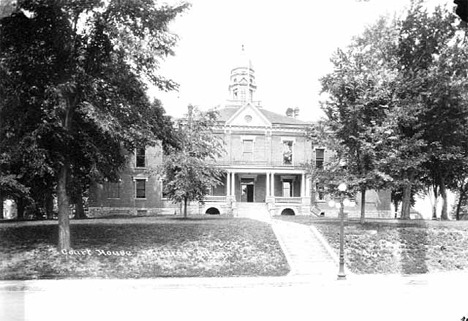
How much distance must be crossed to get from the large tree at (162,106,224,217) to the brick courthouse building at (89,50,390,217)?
28.9 feet

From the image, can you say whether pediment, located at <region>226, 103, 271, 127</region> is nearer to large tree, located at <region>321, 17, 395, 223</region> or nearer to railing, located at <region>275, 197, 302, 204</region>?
railing, located at <region>275, 197, 302, 204</region>

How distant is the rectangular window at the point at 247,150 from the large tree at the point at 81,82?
1830 centimetres

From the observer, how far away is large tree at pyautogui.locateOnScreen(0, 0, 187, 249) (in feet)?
36.9

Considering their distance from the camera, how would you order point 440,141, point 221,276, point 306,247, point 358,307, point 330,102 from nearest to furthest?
1. point 358,307
2. point 221,276
3. point 306,247
4. point 330,102
5. point 440,141

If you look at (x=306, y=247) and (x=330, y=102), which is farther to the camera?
(x=330, y=102)

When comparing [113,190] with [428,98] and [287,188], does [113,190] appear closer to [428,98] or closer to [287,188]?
[287,188]

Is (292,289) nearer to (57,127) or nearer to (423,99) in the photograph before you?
(57,127)

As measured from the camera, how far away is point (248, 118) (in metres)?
31.8

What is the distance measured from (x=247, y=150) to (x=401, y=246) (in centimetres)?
1686

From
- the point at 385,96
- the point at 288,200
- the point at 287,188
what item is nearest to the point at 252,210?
the point at 288,200

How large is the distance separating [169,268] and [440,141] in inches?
679

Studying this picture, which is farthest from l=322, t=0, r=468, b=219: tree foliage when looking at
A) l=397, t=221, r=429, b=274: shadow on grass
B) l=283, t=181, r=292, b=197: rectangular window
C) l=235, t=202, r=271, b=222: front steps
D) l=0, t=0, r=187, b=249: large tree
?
l=283, t=181, r=292, b=197: rectangular window

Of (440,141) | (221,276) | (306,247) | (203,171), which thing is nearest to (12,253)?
(221,276)

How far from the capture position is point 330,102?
19.0m
